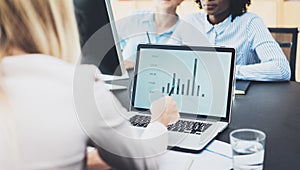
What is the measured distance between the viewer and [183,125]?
1125 mm

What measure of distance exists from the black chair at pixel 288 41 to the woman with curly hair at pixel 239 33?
0.10m

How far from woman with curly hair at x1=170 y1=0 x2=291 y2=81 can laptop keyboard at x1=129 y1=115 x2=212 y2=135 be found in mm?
747

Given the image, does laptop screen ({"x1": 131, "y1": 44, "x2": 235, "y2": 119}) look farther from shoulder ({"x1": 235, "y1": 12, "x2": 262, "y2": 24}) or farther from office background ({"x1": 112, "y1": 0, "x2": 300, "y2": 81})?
office background ({"x1": 112, "y1": 0, "x2": 300, "y2": 81})

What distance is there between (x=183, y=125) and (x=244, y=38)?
1319 mm

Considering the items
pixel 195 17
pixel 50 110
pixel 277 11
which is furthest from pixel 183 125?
pixel 277 11

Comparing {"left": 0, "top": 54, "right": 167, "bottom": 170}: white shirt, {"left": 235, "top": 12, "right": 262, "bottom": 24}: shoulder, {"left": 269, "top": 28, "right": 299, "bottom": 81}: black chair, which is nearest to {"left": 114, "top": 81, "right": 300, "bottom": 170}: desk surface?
{"left": 0, "top": 54, "right": 167, "bottom": 170}: white shirt

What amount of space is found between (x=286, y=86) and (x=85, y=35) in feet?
3.01

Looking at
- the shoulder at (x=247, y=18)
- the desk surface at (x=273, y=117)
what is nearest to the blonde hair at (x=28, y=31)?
the desk surface at (x=273, y=117)

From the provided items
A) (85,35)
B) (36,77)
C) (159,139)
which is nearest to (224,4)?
(85,35)

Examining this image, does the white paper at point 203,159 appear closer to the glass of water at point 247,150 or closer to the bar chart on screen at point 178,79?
the glass of water at point 247,150

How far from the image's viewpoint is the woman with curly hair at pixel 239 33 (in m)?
1.97

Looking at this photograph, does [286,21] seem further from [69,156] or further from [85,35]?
[69,156]

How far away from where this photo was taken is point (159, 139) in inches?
37.7

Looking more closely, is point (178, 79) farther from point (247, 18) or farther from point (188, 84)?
point (247, 18)
